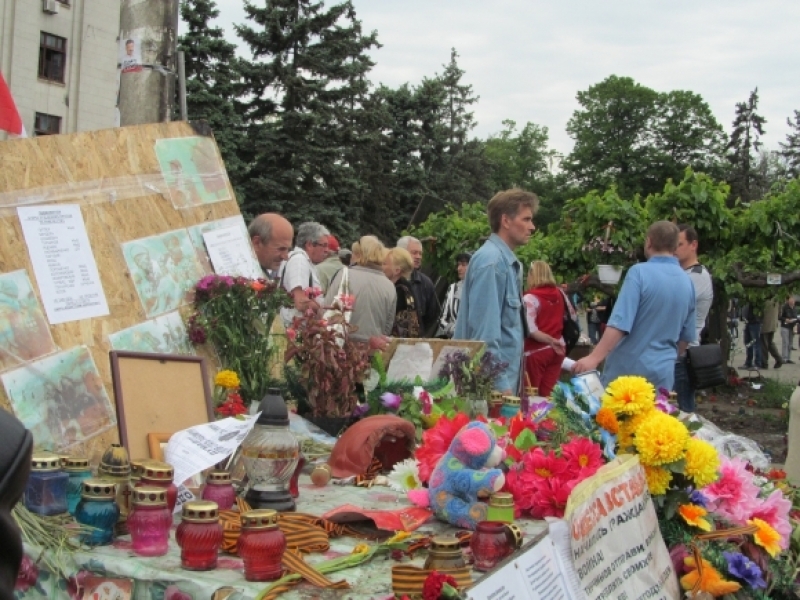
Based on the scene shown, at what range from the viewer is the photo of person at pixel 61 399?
280cm

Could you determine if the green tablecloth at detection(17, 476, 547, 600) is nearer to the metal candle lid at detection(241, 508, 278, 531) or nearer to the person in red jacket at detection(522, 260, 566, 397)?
the metal candle lid at detection(241, 508, 278, 531)

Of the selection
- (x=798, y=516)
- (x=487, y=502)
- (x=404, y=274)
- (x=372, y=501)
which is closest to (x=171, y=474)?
(x=372, y=501)

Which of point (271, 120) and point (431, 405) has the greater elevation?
point (271, 120)

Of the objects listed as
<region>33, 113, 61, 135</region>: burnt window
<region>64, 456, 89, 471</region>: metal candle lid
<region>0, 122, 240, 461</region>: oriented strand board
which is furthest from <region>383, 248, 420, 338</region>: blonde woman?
<region>33, 113, 61, 135</region>: burnt window

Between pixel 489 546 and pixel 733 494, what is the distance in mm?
1250

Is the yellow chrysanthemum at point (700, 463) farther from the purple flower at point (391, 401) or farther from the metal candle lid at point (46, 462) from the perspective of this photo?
the metal candle lid at point (46, 462)

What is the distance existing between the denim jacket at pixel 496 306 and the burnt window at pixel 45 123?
23.9 metres

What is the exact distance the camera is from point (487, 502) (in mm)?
2549

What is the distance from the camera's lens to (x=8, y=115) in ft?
12.0

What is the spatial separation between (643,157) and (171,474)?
52.0m

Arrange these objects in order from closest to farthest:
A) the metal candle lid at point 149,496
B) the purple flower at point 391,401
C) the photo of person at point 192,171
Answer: the metal candle lid at point 149,496
the purple flower at point 391,401
the photo of person at point 192,171

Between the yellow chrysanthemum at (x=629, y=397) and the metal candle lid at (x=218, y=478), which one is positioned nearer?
the metal candle lid at (x=218, y=478)

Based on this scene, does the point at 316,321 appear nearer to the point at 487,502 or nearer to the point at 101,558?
the point at 487,502

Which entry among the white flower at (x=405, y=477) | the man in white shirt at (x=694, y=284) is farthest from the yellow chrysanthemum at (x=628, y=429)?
the man in white shirt at (x=694, y=284)
